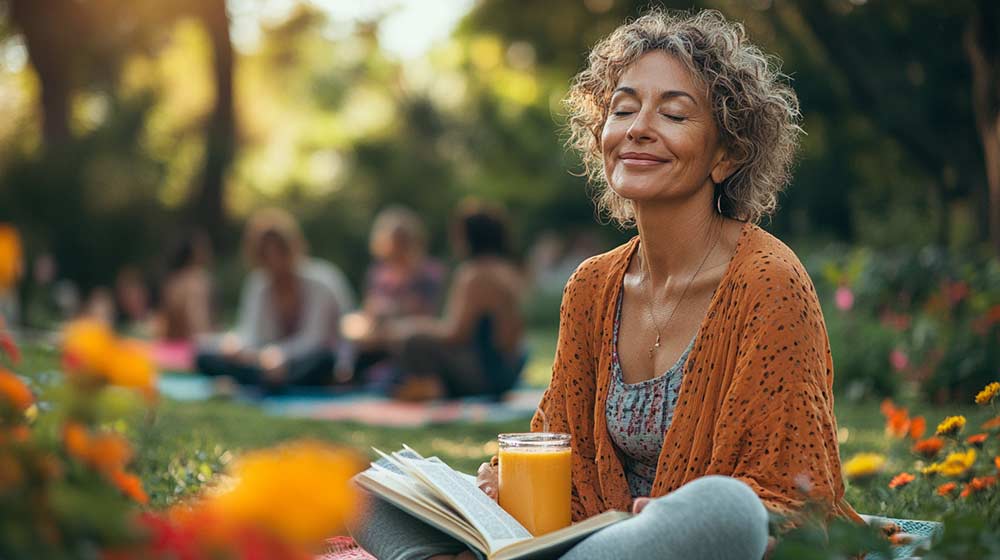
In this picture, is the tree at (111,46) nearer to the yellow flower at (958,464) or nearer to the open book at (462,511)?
the open book at (462,511)

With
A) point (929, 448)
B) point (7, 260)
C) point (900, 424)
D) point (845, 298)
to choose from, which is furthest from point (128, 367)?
point (845, 298)

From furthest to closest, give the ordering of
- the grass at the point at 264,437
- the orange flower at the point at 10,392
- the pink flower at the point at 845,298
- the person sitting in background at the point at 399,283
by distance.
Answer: the person sitting in background at the point at 399,283 → the pink flower at the point at 845,298 → the grass at the point at 264,437 → the orange flower at the point at 10,392

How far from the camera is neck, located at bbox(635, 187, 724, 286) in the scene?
274 cm

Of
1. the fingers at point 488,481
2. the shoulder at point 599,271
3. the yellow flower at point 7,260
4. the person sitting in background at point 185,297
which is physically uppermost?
the yellow flower at point 7,260

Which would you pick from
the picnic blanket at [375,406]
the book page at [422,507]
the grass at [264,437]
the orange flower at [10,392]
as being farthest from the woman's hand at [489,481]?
the picnic blanket at [375,406]

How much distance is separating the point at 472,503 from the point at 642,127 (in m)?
0.93

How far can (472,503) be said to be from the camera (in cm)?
→ 242

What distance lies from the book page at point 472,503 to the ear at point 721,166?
918 mm

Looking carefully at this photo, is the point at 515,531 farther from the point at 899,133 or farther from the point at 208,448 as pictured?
the point at 899,133

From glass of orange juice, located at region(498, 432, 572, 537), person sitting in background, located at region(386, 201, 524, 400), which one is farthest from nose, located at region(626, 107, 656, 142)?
person sitting in background, located at region(386, 201, 524, 400)

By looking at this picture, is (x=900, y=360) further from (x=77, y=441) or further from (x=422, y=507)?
(x=77, y=441)

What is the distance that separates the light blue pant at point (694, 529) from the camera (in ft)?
6.56

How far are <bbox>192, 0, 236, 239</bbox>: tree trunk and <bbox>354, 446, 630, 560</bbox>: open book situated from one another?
18.1 m

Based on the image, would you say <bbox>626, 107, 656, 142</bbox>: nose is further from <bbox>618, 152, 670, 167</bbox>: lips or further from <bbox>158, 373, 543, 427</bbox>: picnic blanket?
<bbox>158, 373, 543, 427</bbox>: picnic blanket
